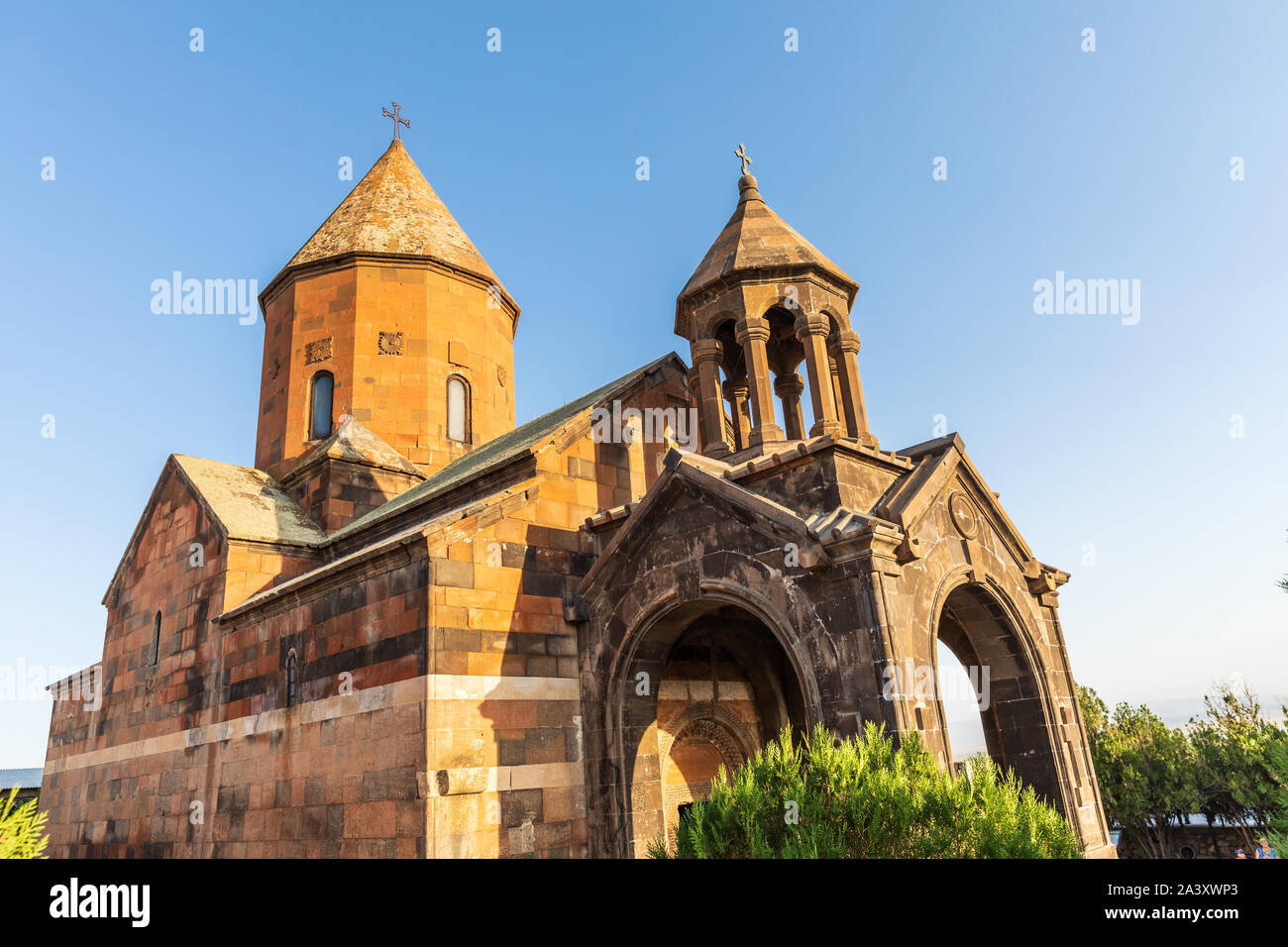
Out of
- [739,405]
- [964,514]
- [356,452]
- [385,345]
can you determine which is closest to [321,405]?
[385,345]

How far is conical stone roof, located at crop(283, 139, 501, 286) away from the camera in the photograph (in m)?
18.1

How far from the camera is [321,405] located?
56.9 feet

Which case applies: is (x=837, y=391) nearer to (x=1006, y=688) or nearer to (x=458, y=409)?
(x=1006, y=688)

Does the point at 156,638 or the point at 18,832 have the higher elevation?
the point at 156,638

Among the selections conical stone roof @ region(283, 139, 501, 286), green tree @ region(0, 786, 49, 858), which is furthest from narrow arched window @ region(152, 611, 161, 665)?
green tree @ region(0, 786, 49, 858)

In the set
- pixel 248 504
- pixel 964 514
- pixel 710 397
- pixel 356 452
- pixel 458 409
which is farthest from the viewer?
pixel 458 409

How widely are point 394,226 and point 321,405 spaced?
15.0 feet

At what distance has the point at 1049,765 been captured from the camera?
9445 millimetres

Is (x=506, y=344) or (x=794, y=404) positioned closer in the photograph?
(x=794, y=404)

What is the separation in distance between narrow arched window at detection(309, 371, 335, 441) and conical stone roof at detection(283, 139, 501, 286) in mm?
2775
